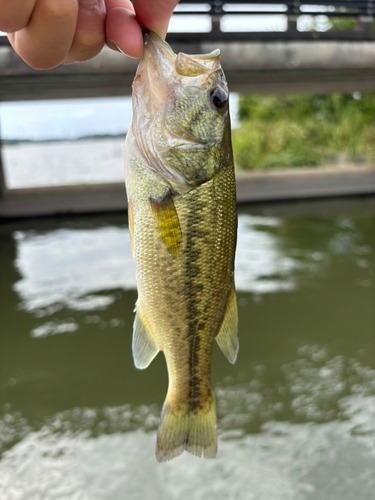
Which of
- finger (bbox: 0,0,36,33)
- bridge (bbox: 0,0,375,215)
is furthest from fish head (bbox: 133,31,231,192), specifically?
bridge (bbox: 0,0,375,215)

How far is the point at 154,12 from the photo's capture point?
150 centimetres

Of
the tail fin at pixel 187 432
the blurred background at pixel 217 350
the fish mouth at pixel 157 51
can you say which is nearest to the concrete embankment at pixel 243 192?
the blurred background at pixel 217 350

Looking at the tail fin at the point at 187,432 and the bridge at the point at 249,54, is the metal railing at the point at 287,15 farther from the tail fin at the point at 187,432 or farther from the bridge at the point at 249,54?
the tail fin at the point at 187,432

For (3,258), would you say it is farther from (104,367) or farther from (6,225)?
(104,367)

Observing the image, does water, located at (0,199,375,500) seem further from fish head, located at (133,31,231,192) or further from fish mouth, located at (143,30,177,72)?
fish mouth, located at (143,30,177,72)

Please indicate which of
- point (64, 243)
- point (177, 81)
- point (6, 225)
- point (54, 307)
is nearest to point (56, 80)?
point (6, 225)

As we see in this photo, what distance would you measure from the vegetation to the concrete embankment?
5.13m

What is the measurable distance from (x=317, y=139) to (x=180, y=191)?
1059 inches

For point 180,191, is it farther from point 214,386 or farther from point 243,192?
point 243,192

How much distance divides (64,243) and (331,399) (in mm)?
7895

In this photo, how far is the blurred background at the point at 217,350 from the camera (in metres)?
3.89

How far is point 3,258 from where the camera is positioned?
9.99 metres

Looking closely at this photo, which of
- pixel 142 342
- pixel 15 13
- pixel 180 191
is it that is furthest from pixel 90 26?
pixel 142 342

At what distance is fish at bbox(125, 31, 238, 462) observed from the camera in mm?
1763
